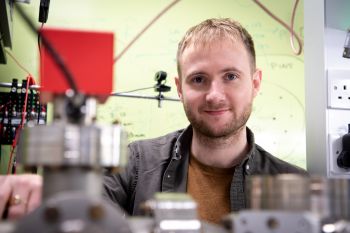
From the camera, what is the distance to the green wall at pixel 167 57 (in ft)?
8.09

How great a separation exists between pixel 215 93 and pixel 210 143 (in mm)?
216

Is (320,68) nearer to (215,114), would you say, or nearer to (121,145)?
(215,114)

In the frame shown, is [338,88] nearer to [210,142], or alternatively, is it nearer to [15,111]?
[210,142]

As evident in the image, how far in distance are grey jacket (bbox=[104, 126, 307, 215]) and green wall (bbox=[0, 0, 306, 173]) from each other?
850mm

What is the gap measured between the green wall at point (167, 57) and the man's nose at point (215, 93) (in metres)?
1.12

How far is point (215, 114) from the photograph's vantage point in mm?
1434

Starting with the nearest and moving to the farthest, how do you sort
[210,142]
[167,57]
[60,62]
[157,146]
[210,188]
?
1. [60,62]
2. [210,188]
3. [210,142]
4. [157,146]
5. [167,57]

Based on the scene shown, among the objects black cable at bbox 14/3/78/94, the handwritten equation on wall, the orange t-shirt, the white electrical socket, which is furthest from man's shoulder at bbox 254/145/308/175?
black cable at bbox 14/3/78/94

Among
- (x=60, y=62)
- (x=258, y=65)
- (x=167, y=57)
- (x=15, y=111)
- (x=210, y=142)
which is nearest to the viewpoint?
(x=60, y=62)

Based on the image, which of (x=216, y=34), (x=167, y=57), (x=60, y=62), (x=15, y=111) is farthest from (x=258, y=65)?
(x=60, y=62)

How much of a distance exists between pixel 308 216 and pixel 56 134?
0.95ft

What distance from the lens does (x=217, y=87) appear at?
1.42 metres

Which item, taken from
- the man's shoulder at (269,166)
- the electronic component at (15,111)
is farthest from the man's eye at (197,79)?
the electronic component at (15,111)

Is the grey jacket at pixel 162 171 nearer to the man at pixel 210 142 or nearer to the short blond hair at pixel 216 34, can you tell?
the man at pixel 210 142
